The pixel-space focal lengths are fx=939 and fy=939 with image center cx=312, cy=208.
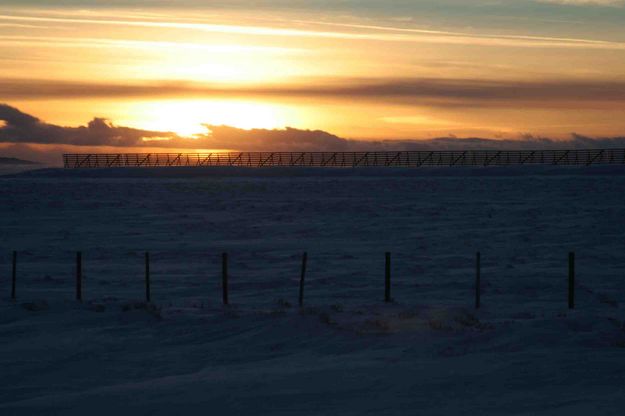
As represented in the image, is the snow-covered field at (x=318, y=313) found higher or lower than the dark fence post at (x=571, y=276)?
lower

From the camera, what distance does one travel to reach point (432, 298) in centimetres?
2388

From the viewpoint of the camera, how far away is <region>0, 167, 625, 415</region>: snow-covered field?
13.2 meters

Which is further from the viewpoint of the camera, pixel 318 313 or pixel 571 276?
pixel 571 276

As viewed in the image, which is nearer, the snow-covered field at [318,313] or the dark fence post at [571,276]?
the snow-covered field at [318,313]

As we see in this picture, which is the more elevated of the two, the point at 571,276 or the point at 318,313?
the point at 571,276

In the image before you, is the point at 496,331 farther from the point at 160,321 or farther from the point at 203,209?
the point at 203,209

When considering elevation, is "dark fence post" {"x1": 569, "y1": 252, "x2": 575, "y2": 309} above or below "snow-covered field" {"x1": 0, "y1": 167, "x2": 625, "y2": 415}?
above

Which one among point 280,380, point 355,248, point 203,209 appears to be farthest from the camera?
point 203,209

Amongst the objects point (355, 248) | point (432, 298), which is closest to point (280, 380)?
point (432, 298)

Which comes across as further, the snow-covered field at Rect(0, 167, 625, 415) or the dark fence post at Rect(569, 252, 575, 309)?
the dark fence post at Rect(569, 252, 575, 309)

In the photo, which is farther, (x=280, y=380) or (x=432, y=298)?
(x=432, y=298)

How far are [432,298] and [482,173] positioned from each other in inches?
2252

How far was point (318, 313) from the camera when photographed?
19.3m

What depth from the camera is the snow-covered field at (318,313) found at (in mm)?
13234
